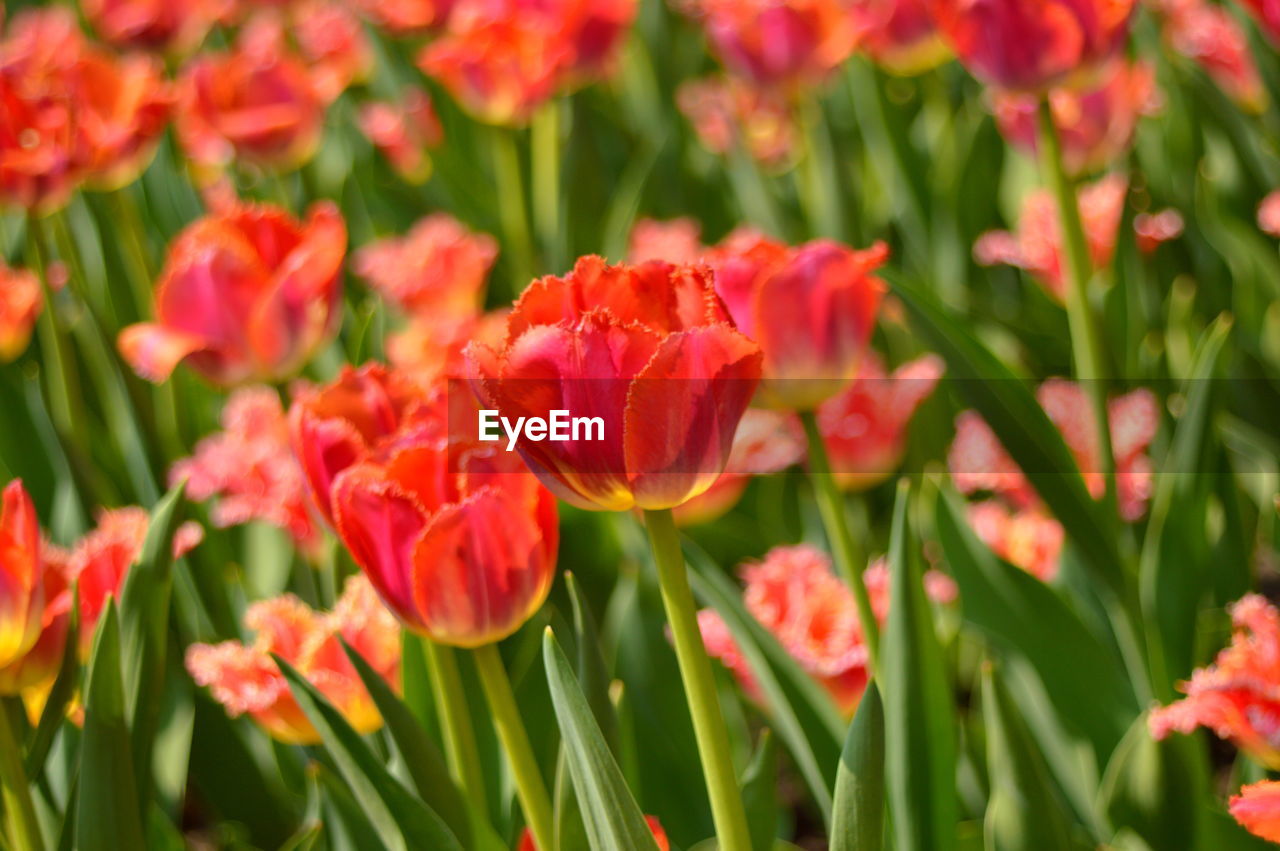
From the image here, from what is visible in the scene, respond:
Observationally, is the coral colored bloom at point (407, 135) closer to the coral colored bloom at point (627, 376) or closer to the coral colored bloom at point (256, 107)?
the coral colored bloom at point (256, 107)

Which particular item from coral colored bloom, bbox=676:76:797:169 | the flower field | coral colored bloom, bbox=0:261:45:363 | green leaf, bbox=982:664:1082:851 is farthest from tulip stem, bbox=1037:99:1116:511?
coral colored bloom, bbox=0:261:45:363

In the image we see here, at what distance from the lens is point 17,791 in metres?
0.71

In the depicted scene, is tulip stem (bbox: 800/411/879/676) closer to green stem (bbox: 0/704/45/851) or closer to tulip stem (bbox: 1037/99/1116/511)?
tulip stem (bbox: 1037/99/1116/511)

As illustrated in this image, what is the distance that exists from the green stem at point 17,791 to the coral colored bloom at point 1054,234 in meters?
0.87

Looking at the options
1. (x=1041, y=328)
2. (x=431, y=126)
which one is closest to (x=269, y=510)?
(x=1041, y=328)

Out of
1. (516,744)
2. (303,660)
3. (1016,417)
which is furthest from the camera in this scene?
(1016,417)

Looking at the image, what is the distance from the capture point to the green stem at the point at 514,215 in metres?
1.72

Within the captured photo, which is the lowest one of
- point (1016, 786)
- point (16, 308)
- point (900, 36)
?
point (1016, 786)

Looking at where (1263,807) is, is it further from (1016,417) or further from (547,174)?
(547,174)

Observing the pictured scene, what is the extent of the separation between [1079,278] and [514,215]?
891 millimetres

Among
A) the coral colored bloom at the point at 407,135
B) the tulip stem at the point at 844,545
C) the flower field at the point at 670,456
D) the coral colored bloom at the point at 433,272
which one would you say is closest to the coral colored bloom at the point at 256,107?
the flower field at the point at 670,456

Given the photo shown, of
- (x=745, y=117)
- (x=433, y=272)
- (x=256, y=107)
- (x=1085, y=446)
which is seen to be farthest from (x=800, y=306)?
(x=745, y=117)

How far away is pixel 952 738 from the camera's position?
0.76 m

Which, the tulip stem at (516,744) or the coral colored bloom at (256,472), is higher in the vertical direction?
the coral colored bloom at (256,472)
